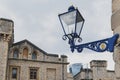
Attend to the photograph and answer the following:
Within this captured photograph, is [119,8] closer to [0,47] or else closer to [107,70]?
[0,47]

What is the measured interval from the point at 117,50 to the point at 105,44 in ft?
0.96

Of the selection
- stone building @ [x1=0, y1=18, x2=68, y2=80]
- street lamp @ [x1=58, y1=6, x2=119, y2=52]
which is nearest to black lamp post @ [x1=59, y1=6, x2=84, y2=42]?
street lamp @ [x1=58, y1=6, x2=119, y2=52]

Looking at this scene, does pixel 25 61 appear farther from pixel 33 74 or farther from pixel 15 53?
pixel 33 74

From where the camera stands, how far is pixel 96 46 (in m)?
4.09

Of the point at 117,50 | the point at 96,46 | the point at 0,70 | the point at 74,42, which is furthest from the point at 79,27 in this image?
the point at 0,70

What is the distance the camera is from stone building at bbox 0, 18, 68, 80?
27.5m

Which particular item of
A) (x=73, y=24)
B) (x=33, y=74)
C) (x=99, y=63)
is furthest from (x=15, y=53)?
(x=73, y=24)

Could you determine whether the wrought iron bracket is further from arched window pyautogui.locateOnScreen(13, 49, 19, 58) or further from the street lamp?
arched window pyautogui.locateOnScreen(13, 49, 19, 58)

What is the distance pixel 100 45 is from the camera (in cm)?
402

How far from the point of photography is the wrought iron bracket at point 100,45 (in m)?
3.82

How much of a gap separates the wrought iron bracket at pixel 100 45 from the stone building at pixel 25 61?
22.9m

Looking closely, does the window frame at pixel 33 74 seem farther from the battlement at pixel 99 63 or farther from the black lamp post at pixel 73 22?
Answer: the black lamp post at pixel 73 22

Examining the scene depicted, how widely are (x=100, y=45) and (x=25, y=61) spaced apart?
2572cm

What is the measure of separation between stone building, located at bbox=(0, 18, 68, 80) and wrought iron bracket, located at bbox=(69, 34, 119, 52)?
2288 cm
